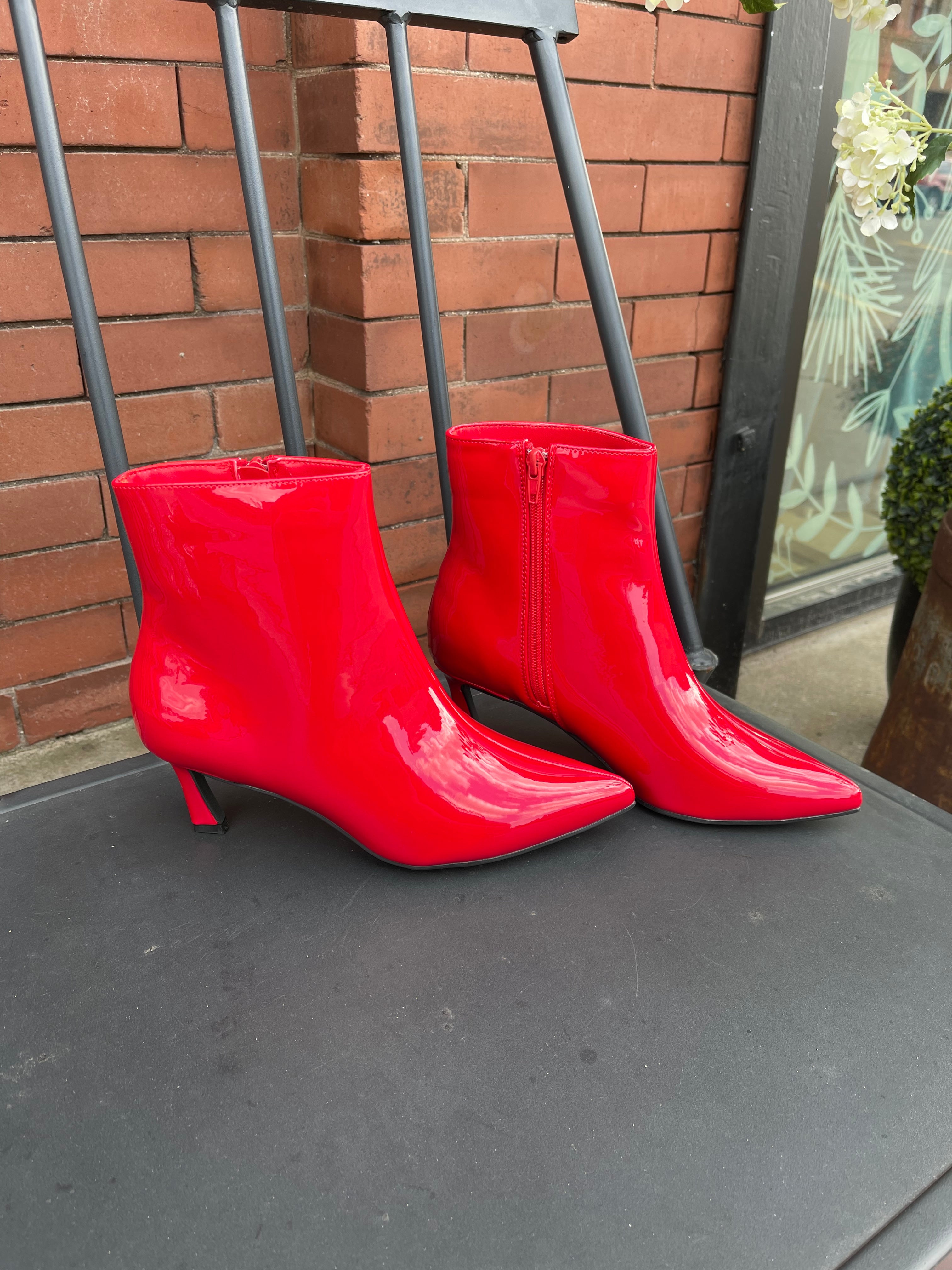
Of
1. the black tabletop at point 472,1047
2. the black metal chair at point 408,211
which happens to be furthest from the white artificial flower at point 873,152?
the black tabletop at point 472,1047

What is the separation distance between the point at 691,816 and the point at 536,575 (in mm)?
248

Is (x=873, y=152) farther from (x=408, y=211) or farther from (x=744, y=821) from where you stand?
(x=744, y=821)

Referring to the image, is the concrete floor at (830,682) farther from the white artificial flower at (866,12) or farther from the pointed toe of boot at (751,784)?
the white artificial flower at (866,12)

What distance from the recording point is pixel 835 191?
142cm

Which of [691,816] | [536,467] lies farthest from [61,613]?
[691,816]

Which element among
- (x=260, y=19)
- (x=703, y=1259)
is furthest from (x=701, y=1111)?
(x=260, y=19)

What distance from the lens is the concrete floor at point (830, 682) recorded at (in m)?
1.58

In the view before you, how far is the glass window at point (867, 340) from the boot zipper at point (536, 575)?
0.99 m

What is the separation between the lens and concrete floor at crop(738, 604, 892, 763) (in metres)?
1.58

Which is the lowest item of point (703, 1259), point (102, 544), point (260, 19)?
point (703, 1259)

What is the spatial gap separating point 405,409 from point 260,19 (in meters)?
0.41

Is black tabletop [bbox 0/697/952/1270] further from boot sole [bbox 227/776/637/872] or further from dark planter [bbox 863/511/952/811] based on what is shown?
dark planter [bbox 863/511/952/811]

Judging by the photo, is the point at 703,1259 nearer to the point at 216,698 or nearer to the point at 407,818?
the point at 407,818

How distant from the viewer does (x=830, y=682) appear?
5.61ft
